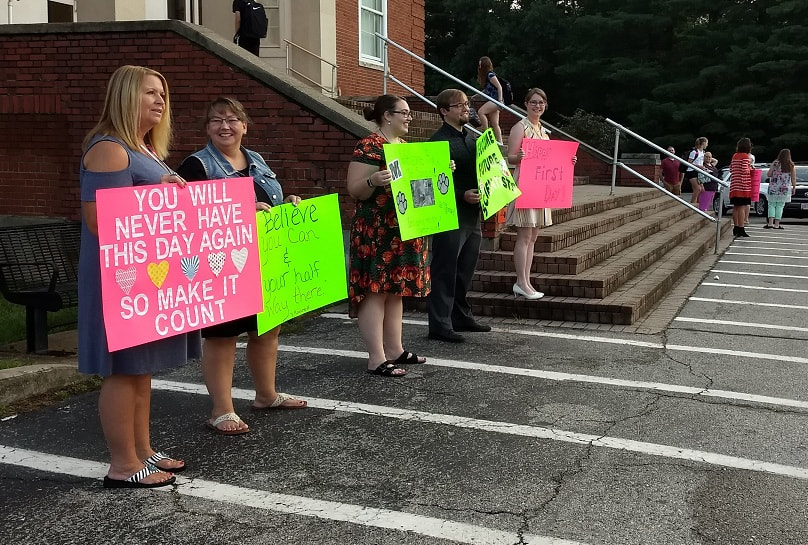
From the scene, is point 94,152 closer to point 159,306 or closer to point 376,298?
point 159,306

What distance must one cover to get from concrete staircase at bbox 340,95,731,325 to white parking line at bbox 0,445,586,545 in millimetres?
4897

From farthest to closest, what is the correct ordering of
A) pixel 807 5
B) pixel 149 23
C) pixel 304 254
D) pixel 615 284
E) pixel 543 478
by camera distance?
pixel 807 5, pixel 149 23, pixel 615 284, pixel 304 254, pixel 543 478

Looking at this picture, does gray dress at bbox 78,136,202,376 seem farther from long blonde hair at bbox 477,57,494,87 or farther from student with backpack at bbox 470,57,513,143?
long blonde hair at bbox 477,57,494,87

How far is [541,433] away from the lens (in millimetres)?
5066

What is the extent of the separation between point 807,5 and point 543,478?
122 feet

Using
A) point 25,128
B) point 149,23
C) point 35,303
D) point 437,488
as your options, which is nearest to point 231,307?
point 437,488

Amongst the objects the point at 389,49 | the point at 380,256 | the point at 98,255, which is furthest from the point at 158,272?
the point at 389,49

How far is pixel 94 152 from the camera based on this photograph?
3.98m

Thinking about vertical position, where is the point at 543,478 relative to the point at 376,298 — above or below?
below

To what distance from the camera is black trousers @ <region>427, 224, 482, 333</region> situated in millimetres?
7359

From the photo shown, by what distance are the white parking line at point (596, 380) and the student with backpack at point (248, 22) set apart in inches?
268

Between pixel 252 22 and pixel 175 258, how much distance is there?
8.97 metres

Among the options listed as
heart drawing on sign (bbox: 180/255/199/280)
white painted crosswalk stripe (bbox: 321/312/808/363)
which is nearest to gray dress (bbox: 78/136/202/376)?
heart drawing on sign (bbox: 180/255/199/280)

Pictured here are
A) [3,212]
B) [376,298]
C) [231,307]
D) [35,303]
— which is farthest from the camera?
[3,212]
